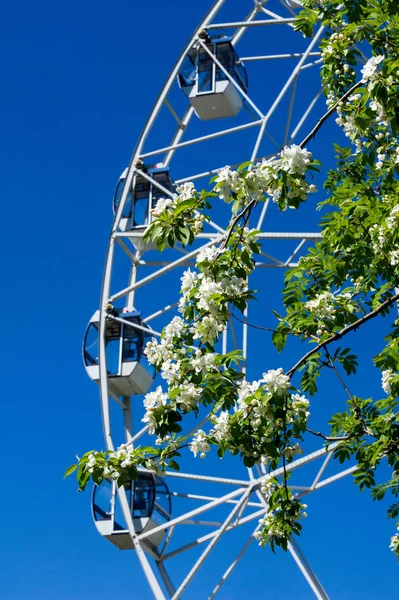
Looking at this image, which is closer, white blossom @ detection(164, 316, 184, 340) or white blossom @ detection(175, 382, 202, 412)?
white blossom @ detection(175, 382, 202, 412)

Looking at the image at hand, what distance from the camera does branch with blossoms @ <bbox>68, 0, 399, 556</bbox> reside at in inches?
284

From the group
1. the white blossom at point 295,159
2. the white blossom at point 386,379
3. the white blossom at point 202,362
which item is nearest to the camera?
the white blossom at point 295,159

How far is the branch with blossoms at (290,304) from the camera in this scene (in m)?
7.22

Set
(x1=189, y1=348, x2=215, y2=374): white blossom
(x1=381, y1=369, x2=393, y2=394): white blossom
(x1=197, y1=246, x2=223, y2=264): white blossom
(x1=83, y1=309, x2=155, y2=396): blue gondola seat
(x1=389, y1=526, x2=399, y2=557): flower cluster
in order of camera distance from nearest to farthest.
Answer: (x1=197, y1=246, x2=223, y2=264): white blossom, (x1=189, y1=348, x2=215, y2=374): white blossom, (x1=381, y1=369, x2=393, y2=394): white blossom, (x1=389, y1=526, x2=399, y2=557): flower cluster, (x1=83, y1=309, x2=155, y2=396): blue gondola seat

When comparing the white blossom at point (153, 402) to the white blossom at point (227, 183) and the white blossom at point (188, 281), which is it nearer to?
the white blossom at point (188, 281)

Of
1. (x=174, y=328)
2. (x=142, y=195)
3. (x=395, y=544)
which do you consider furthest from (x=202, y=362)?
(x=142, y=195)

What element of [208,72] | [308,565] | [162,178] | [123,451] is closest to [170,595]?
A: [308,565]

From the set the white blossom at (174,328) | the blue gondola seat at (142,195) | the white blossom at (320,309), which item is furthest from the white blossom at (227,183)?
the blue gondola seat at (142,195)

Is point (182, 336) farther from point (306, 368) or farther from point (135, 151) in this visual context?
point (135, 151)

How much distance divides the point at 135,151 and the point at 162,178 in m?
0.93

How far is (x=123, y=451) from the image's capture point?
25.2ft

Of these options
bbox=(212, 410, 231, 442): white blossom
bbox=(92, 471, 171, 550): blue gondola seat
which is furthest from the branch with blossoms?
bbox=(92, 471, 171, 550): blue gondola seat

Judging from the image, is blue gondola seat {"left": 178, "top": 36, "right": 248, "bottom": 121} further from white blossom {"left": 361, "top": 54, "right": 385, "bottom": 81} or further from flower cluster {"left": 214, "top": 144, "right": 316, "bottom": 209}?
flower cluster {"left": 214, "top": 144, "right": 316, "bottom": 209}

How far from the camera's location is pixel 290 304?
10.1 metres
